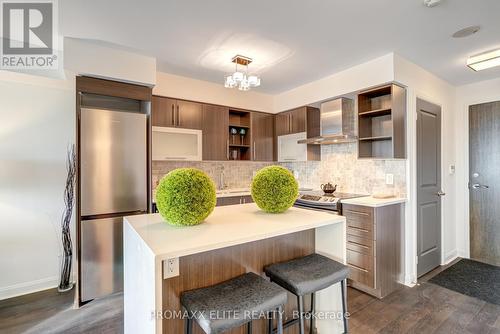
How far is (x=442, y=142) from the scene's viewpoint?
328 centimetres

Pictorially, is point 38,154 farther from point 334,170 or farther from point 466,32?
point 466,32

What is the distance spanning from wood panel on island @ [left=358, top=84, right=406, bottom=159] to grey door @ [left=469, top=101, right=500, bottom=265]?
1.56 metres

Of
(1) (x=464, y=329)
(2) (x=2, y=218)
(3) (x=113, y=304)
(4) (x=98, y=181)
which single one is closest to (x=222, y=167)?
(4) (x=98, y=181)

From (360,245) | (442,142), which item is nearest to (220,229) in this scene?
(360,245)

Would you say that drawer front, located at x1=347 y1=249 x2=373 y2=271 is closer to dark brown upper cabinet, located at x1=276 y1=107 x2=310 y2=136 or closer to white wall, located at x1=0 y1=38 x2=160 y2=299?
dark brown upper cabinet, located at x1=276 y1=107 x2=310 y2=136

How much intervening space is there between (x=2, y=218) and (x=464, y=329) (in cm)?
427

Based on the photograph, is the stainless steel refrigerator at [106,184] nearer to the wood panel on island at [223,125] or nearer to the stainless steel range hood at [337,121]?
the wood panel on island at [223,125]

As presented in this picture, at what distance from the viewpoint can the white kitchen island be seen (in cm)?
103

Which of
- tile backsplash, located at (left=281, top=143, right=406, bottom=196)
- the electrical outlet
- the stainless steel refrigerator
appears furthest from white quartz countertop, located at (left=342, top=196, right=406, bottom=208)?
the stainless steel refrigerator

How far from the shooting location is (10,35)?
7.07 feet

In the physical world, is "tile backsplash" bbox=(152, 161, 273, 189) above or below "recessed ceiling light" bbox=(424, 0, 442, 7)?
below

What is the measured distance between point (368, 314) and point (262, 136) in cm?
274

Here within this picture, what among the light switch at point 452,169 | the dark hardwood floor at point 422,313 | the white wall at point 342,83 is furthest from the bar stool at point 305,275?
the light switch at point 452,169

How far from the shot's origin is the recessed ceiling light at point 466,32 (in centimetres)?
207
